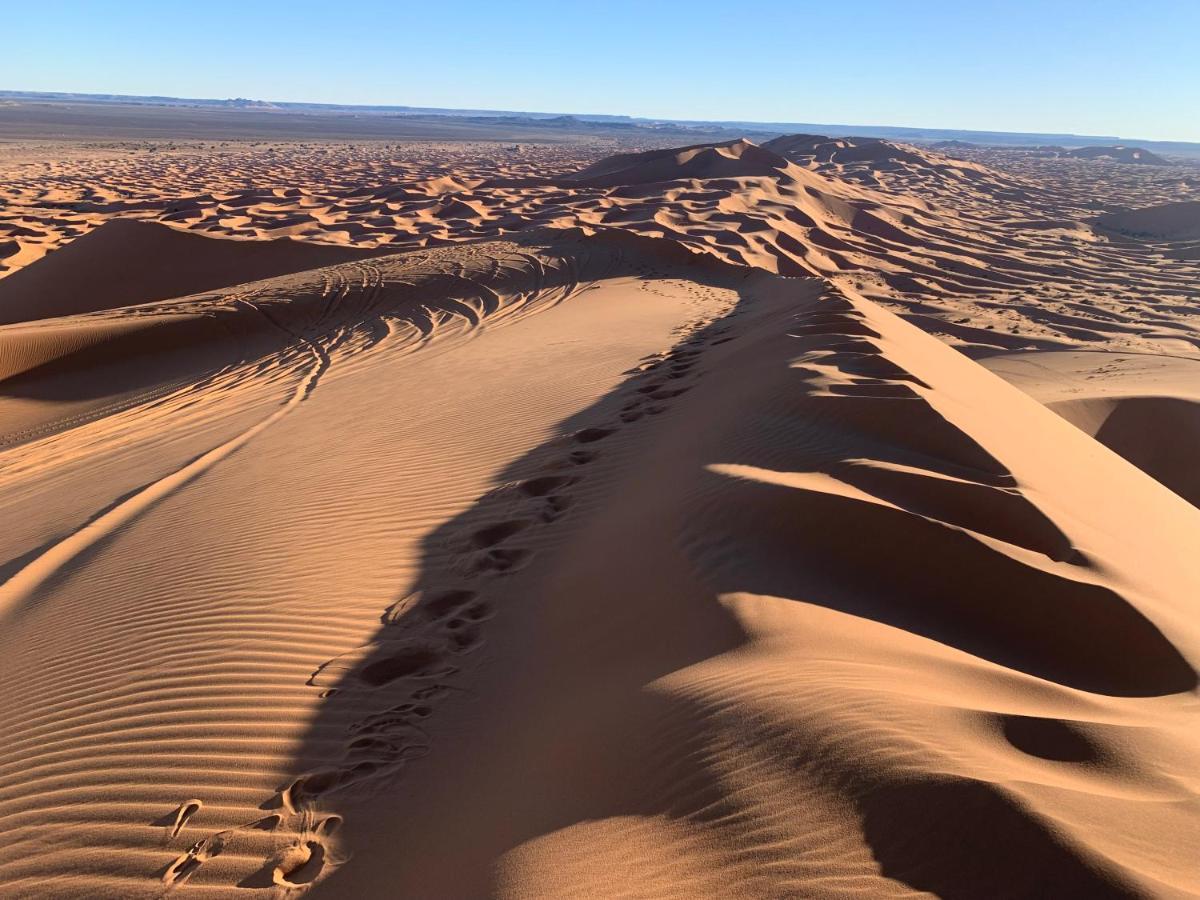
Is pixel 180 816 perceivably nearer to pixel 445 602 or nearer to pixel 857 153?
pixel 445 602

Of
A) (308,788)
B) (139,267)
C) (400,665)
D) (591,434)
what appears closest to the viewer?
(308,788)

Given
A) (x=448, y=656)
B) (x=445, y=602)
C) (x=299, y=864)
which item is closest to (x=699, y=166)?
(x=445, y=602)

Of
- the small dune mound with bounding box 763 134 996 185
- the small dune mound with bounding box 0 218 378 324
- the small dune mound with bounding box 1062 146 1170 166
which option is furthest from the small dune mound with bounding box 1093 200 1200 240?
the small dune mound with bounding box 1062 146 1170 166

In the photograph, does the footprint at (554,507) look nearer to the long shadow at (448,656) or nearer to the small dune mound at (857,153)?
the long shadow at (448,656)

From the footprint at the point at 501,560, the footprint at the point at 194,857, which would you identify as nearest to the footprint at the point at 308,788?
the footprint at the point at 194,857

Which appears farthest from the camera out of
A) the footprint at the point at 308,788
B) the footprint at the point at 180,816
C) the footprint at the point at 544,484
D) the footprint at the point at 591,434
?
the footprint at the point at 591,434

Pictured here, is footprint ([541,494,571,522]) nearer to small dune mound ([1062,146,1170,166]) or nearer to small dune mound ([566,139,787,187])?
small dune mound ([566,139,787,187])
